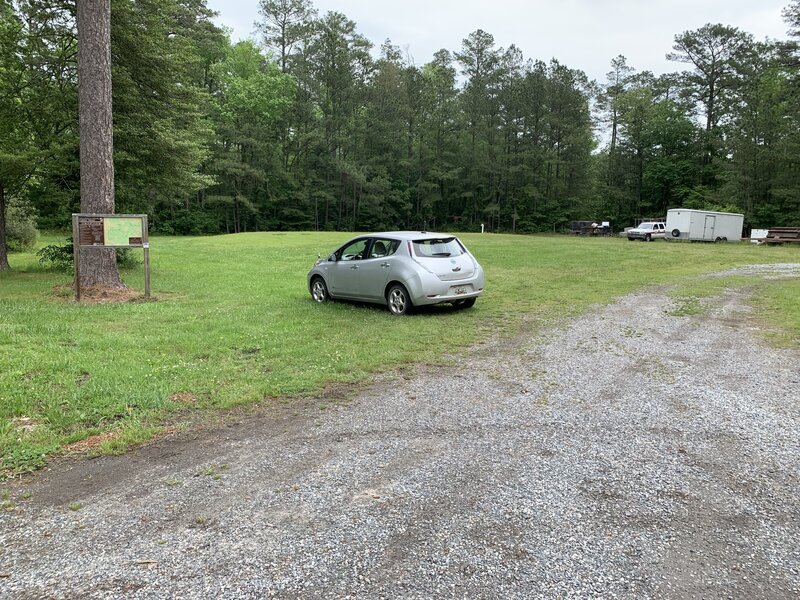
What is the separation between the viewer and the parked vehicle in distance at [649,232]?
39.9 m

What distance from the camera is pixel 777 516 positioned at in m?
3.19

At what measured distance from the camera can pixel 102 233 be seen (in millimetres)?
10648

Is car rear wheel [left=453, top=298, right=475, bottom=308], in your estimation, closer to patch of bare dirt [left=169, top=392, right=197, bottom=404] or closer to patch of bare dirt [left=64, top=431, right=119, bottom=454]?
patch of bare dirt [left=169, top=392, right=197, bottom=404]

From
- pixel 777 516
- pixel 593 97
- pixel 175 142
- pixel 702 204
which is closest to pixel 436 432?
pixel 777 516

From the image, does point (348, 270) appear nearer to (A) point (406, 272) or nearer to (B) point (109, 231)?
(A) point (406, 272)

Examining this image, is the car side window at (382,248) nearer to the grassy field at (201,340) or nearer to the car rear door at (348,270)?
the car rear door at (348,270)

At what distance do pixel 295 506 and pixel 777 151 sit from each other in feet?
166

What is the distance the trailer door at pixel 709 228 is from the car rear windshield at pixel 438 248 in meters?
34.1

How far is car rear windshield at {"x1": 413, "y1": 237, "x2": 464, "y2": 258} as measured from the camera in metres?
9.84

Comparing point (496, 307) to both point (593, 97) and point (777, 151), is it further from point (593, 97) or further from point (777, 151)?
point (593, 97)

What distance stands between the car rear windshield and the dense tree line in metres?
41.5

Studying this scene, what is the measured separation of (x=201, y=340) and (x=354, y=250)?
4.12 m

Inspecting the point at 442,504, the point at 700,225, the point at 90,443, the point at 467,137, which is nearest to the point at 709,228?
the point at 700,225

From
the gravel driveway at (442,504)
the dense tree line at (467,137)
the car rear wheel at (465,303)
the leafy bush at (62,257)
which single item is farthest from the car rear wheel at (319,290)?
the dense tree line at (467,137)
